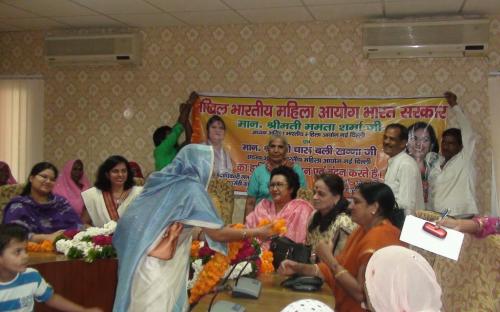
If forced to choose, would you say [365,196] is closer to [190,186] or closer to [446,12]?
[190,186]

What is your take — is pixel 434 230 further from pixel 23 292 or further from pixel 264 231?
pixel 23 292

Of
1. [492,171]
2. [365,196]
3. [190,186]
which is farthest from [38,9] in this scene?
[492,171]

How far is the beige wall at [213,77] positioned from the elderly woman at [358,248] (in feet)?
9.00

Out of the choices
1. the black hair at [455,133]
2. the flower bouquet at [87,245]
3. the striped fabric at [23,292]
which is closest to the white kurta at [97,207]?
the flower bouquet at [87,245]

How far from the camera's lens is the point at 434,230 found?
154cm

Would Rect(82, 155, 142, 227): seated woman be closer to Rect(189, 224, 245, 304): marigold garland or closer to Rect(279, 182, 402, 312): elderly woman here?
Rect(189, 224, 245, 304): marigold garland

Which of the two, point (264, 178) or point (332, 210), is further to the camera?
point (264, 178)

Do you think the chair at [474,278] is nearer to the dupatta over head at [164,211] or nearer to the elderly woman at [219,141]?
the dupatta over head at [164,211]

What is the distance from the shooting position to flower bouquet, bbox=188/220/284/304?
2.42 meters

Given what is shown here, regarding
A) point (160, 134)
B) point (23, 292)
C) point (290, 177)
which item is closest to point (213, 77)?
point (160, 134)

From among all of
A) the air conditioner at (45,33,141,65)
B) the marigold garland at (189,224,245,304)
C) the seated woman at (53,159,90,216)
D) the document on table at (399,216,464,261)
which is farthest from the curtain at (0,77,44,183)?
the document on table at (399,216,464,261)

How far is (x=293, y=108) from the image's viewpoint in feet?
17.5

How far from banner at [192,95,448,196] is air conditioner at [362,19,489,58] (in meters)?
0.45

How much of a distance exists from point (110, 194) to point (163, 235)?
6.03 ft
